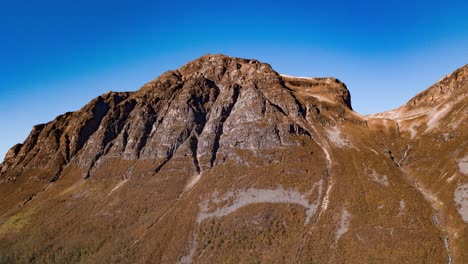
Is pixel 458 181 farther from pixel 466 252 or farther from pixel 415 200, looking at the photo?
pixel 466 252

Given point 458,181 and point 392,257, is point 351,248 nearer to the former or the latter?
point 392,257

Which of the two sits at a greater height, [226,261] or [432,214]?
[432,214]

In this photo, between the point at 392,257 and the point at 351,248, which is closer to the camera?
the point at 392,257

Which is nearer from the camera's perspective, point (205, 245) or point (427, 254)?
point (427, 254)

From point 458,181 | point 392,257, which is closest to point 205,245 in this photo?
point 392,257

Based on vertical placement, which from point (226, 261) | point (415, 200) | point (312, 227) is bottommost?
point (226, 261)

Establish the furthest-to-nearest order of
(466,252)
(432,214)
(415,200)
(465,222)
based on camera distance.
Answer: (415,200) → (432,214) → (465,222) → (466,252)

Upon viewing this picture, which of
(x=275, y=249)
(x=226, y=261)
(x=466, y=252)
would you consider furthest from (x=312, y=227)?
(x=466, y=252)

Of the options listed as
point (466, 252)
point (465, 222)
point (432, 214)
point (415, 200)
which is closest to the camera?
point (466, 252)

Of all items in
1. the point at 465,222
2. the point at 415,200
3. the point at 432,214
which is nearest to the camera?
the point at 465,222
